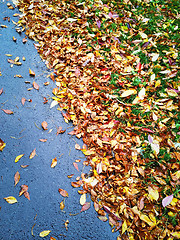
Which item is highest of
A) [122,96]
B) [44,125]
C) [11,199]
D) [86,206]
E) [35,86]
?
[35,86]

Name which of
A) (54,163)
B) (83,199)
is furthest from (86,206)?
(54,163)

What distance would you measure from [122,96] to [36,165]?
136cm

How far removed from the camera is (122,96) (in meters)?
2.34

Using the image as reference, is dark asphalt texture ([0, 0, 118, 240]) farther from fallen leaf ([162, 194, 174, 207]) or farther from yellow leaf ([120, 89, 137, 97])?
yellow leaf ([120, 89, 137, 97])

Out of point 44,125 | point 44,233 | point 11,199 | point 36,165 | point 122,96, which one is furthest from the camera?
point 122,96

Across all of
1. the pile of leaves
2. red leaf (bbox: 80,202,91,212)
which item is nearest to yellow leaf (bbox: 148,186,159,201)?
the pile of leaves

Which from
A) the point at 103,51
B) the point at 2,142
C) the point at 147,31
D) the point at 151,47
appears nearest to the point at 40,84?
the point at 2,142

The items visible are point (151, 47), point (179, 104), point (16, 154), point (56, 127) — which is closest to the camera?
point (16, 154)

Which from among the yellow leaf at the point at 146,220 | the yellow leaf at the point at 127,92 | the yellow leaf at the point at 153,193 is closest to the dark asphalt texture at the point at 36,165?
the yellow leaf at the point at 146,220

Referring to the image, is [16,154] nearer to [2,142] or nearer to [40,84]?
[2,142]

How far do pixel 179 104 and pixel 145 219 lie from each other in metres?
1.54

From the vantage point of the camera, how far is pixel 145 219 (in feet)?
5.29

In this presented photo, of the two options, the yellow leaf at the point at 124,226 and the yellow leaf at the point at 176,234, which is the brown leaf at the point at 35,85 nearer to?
the yellow leaf at the point at 124,226

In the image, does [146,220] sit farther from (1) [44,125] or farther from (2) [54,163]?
(1) [44,125]
